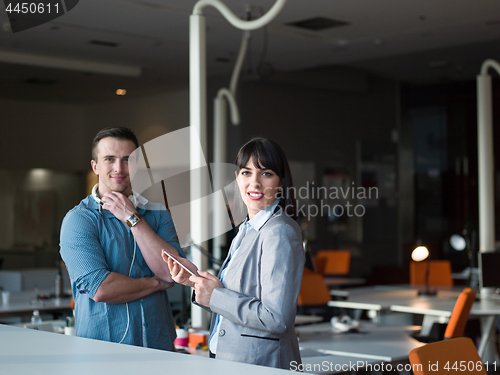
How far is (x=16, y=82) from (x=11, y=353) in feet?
3.71

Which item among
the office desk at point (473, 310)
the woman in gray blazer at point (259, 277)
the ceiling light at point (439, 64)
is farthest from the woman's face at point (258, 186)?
the ceiling light at point (439, 64)

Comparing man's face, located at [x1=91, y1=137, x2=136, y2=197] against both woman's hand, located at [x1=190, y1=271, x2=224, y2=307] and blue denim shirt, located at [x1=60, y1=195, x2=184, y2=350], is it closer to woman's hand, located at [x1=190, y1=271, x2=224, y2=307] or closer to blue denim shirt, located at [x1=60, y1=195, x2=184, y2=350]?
blue denim shirt, located at [x1=60, y1=195, x2=184, y2=350]

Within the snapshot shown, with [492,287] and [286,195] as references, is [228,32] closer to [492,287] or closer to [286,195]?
[492,287]

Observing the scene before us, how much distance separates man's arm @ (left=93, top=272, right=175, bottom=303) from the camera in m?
2.13

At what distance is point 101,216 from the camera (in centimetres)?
222

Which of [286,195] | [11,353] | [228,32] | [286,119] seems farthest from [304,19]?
[11,353]

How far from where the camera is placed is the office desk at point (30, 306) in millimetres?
5016

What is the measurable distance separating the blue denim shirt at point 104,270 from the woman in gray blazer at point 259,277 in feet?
0.62

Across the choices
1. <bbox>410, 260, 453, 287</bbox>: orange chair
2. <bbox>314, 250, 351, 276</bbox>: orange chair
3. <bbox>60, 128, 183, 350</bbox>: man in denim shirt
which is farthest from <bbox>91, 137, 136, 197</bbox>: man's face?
<bbox>314, 250, 351, 276</bbox>: orange chair

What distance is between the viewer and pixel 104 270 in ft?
7.06

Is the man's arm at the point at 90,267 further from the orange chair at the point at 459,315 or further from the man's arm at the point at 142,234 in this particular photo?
the orange chair at the point at 459,315

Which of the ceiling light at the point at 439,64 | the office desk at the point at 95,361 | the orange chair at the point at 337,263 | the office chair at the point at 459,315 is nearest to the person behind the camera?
the office desk at the point at 95,361

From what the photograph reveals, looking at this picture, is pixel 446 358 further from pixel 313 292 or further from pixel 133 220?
pixel 313 292

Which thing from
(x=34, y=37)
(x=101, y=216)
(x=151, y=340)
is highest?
(x=34, y=37)
